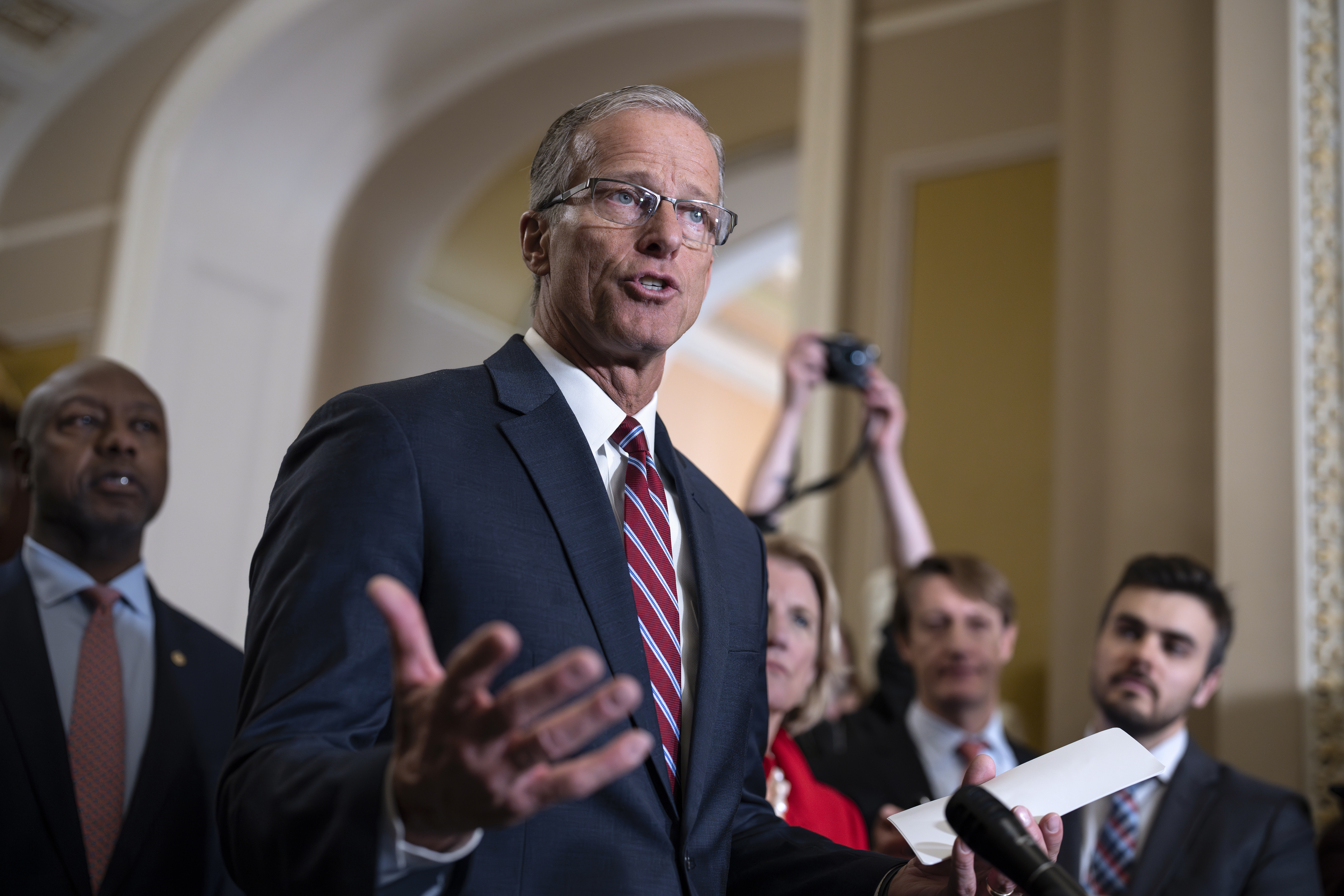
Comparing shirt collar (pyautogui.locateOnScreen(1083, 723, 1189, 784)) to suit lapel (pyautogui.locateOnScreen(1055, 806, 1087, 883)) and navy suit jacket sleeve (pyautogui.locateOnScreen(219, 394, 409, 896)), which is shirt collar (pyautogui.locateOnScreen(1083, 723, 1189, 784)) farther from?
navy suit jacket sleeve (pyautogui.locateOnScreen(219, 394, 409, 896))

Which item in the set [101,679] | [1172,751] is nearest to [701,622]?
[101,679]

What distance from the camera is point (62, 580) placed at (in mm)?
2361

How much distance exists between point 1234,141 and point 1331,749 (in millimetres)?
1505

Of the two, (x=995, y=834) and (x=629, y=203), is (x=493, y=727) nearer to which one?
(x=995, y=834)

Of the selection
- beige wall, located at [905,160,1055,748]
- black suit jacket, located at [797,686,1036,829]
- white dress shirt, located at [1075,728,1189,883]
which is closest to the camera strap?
black suit jacket, located at [797,686,1036,829]

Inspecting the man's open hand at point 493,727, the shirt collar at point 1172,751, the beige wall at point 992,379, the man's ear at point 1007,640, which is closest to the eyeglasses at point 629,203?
the man's open hand at point 493,727

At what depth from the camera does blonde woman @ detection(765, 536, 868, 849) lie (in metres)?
2.50

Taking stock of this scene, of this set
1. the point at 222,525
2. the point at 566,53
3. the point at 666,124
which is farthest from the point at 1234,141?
the point at 222,525

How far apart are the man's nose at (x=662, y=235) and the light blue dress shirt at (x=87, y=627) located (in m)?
1.30

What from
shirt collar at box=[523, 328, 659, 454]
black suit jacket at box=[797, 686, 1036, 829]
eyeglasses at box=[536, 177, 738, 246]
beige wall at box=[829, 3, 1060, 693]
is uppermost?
beige wall at box=[829, 3, 1060, 693]

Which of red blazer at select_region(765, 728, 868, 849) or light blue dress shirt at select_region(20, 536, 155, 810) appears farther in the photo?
red blazer at select_region(765, 728, 868, 849)

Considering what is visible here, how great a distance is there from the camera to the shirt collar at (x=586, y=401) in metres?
1.47

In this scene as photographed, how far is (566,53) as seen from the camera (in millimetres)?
7047

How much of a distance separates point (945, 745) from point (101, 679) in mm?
1804
